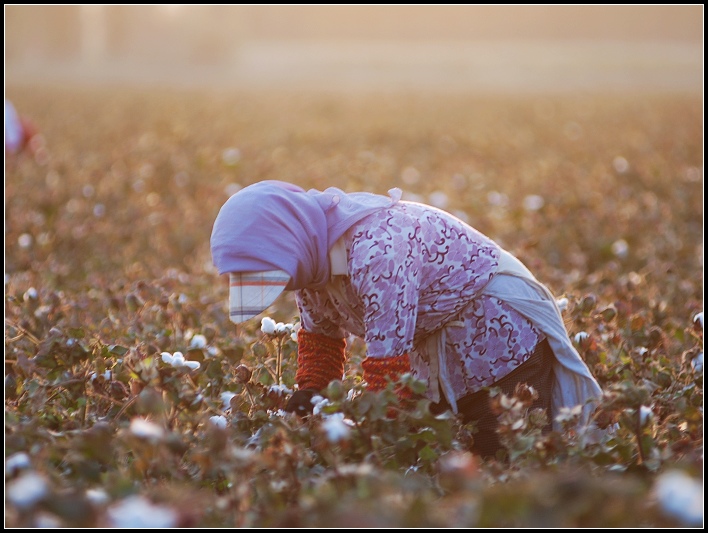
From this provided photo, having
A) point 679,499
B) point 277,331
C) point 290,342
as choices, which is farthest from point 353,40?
point 679,499

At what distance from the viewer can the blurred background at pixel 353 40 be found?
1705 inches

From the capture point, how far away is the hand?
2.60 meters

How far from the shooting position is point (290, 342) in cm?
310

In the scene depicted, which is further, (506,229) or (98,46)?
(98,46)

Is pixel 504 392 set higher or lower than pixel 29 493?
lower

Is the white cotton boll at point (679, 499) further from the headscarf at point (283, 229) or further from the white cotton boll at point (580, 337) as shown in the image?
the white cotton boll at point (580, 337)

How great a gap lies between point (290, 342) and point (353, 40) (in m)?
71.9

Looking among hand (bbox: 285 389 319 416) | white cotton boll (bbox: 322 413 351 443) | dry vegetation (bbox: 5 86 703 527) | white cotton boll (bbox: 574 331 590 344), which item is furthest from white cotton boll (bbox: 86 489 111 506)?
white cotton boll (bbox: 574 331 590 344)

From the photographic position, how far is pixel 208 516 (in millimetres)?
1888

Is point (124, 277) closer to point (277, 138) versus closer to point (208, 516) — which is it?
point (208, 516)

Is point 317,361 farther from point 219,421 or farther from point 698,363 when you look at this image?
point 698,363

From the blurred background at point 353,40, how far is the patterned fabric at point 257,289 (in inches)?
1411

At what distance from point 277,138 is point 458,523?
422 inches

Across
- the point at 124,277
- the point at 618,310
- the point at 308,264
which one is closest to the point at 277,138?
the point at 124,277
